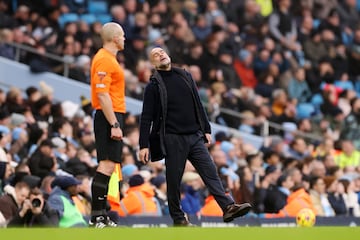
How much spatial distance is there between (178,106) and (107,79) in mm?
810

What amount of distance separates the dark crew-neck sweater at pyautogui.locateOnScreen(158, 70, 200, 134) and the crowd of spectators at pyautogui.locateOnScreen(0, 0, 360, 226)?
234 centimetres

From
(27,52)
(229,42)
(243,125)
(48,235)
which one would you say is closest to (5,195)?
(48,235)

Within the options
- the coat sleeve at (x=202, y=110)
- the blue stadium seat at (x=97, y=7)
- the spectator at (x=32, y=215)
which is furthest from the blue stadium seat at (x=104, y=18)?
the coat sleeve at (x=202, y=110)

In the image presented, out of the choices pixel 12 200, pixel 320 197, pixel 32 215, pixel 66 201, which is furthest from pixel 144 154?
pixel 320 197

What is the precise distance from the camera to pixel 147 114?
535 inches

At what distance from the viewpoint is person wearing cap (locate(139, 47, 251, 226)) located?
13586 millimetres

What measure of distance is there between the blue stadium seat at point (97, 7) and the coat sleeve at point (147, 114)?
13549 millimetres

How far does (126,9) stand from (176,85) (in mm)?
13698

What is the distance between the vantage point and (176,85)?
13.7 meters

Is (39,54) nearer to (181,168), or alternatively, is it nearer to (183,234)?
(181,168)

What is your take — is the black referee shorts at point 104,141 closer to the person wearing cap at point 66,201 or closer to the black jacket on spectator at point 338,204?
the person wearing cap at point 66,201

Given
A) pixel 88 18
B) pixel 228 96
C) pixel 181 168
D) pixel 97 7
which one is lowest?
pixel 181 168

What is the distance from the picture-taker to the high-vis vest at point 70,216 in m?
15.1

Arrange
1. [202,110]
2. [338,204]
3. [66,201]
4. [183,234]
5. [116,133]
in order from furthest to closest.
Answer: [338,204] < [66,201] < [202,110] < [116,133] < [183,234]
